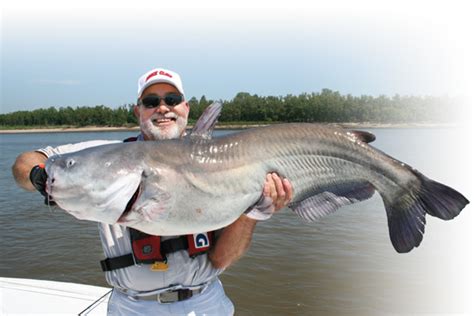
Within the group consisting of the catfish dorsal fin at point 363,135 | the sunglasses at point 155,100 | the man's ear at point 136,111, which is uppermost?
the sunglasses at point 155,100

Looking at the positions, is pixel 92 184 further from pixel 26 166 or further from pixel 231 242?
pixel 231 242

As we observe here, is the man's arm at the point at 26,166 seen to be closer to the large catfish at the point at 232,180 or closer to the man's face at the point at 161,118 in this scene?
the large catfish at the point at 232,180

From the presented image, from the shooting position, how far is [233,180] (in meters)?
2.55

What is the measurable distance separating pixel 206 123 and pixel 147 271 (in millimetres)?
1020

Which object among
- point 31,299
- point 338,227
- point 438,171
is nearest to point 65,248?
point 31,299

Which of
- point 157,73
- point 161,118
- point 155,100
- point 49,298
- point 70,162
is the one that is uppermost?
point 157,73

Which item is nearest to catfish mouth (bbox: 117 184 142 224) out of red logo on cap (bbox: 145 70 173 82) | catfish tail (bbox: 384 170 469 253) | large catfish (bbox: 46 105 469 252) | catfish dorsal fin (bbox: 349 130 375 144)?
large catfish (bbox: 46 105 469 252)

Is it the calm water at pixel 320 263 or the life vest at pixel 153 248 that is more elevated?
the life vest at pixel 153 248

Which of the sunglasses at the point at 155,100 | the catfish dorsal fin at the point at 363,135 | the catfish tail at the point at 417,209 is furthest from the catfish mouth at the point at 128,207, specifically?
the catfish tail at the point at 417,209

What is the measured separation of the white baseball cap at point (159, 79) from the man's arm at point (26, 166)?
83 centimetres

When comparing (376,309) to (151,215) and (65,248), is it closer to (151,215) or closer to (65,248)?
(151,215)

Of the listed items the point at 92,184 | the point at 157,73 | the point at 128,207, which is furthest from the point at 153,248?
the point at 157,73

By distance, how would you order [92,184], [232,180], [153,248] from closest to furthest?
1. [92,184]
2. [232,180]
3. [153,248]

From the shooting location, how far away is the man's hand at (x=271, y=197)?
8.53 feet
